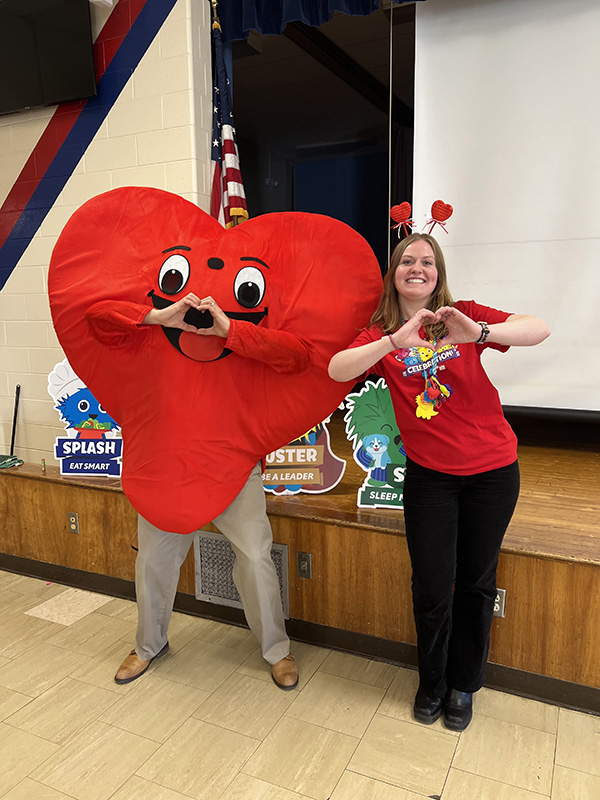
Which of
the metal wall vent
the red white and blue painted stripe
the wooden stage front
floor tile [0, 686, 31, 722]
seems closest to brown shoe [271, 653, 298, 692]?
the wooden stage front

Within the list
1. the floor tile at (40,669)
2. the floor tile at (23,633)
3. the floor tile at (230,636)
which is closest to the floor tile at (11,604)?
the floor tile at (23,633)

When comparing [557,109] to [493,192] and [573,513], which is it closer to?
[493,192]

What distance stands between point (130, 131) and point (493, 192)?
1.68 metres

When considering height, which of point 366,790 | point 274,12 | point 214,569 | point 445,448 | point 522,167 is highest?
point 274,12

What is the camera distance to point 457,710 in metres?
1.75

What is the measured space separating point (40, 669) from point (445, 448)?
1.56 meters

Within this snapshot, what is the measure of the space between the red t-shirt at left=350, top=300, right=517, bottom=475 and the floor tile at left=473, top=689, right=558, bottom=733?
776 millimetres

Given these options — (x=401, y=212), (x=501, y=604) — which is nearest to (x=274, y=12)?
(x=401, y=212)

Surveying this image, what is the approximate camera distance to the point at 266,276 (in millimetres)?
1925

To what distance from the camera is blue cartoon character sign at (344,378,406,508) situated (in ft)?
7.09

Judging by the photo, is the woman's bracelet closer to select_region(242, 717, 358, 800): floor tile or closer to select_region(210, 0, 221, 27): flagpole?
select_region(242, 717, 358, 800): floor tile

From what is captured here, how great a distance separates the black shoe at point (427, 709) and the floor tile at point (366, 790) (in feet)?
0.85

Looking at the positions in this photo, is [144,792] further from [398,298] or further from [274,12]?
[274,12]

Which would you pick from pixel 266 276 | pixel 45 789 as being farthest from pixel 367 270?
pixel 45 789
